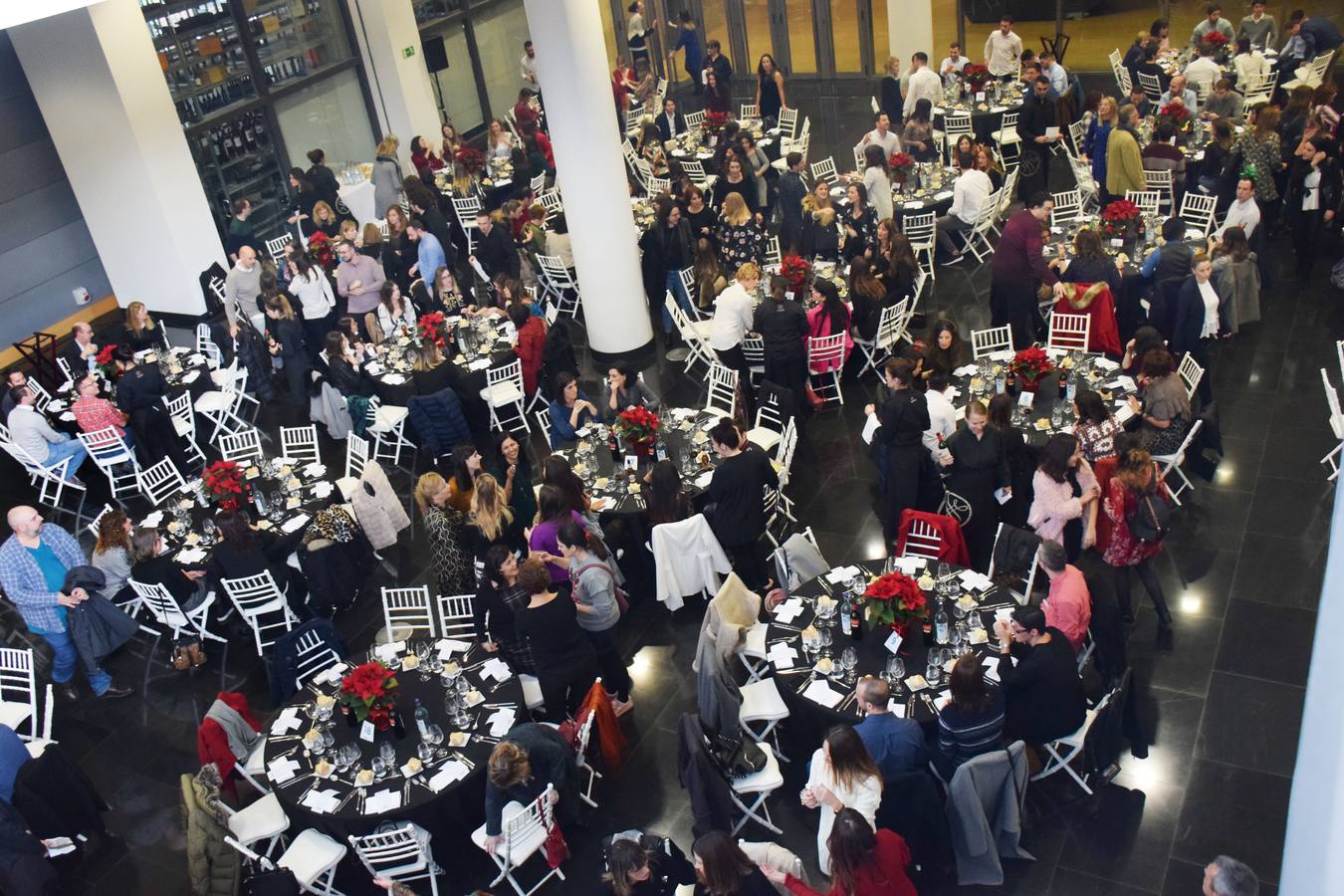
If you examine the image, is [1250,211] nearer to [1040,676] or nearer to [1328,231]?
[1328,231]

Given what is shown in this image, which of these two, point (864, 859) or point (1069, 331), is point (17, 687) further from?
point (1069, 331)

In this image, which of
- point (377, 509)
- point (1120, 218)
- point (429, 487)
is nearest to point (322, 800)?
point (429, 487)

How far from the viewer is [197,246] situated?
1504cm

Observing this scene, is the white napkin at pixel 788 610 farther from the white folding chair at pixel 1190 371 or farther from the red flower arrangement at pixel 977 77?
the red flower arrangement at pixel 977 77

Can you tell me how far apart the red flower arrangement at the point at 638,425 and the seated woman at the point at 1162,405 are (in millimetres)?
3505

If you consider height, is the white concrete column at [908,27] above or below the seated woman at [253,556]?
above

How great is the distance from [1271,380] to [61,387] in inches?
463

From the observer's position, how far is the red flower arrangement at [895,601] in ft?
22.0

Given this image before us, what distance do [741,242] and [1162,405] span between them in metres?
5.05

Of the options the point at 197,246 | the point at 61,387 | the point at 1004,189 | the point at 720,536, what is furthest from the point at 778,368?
the point at 197,246

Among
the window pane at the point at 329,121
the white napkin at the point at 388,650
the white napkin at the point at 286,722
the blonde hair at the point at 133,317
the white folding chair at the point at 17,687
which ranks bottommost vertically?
the white folding chair at the point at 17,687

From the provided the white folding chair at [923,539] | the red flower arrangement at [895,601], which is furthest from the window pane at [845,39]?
the red flower arrangement at [895,601]

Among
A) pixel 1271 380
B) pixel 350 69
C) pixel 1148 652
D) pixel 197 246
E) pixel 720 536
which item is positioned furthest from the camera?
pixel 350 69

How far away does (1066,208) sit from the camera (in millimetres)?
12352
